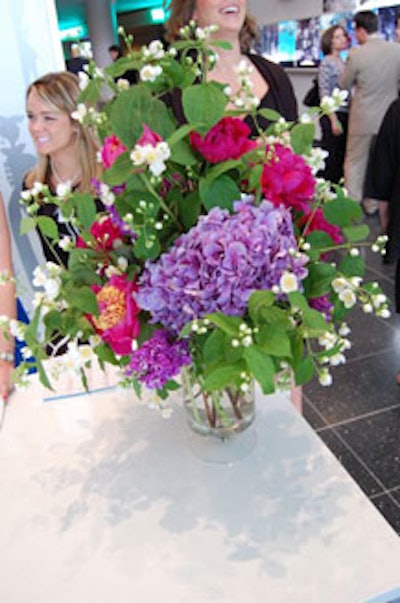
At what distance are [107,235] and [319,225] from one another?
32 centimetres

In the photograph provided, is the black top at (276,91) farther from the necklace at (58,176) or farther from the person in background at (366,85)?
the person in background at (366,85)

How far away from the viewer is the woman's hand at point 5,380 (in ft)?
4.37

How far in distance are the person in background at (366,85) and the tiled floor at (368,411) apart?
1988 mm

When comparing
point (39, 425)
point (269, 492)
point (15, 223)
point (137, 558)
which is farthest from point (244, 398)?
point (15, 223)

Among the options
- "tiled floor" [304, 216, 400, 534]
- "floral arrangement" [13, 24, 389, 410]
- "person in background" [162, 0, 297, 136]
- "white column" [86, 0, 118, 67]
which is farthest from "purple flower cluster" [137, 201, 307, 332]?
"white column" [86, 0, 118, 67]

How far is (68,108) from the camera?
2010 mm

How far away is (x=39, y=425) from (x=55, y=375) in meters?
0.37

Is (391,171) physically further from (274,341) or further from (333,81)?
(333,81)

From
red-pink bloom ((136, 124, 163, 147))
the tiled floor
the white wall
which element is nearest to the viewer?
red-pink bloom ((136, 124, 163, 147))

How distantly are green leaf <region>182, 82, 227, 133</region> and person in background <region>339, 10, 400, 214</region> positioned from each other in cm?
435

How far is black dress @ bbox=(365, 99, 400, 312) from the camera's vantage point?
2873mm

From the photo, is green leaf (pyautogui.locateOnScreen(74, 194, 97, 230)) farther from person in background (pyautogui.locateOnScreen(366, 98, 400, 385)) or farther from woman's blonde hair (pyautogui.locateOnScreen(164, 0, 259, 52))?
person in background (pyautogui.locateOnScreen(366, 98, 400, 385))

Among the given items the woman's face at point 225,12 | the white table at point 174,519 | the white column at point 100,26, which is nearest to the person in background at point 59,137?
the woman's face at point 225,12

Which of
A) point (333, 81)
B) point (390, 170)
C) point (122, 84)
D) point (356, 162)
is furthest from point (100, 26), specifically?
point (122, 84)
